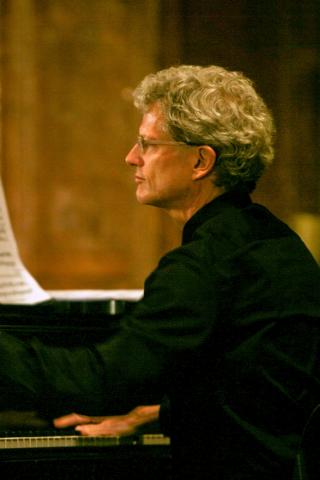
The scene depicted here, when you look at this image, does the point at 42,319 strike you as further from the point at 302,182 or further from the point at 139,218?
the point at 302,182

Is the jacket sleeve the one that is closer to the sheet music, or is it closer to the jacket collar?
the jacket collar

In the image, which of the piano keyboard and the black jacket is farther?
the piano keyboard

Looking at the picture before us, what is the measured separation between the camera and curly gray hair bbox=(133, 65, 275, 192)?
6.02ft

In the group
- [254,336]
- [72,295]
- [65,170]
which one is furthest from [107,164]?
[254,336]

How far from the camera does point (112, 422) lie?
1.96 meters

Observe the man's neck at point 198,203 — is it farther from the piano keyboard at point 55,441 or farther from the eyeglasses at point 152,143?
the piano keyboard at point 55,441

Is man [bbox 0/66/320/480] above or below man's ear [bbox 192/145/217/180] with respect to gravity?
below

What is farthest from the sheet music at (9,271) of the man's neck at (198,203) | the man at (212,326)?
the man's neck at (198,203)

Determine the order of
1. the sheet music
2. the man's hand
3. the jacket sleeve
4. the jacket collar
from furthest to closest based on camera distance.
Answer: the sheet music, the man's hand, the jacket collar, the jacket sleeve

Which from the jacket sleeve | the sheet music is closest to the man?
the jacket sleeve

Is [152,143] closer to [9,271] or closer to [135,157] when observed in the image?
[135,157]

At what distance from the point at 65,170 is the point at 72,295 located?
1.54 metres

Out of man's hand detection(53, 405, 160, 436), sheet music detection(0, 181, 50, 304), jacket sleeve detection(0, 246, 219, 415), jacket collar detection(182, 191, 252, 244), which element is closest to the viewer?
jacket sleeve detection(0, 246, 219, 415)

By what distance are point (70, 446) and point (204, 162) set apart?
2.47 ft
